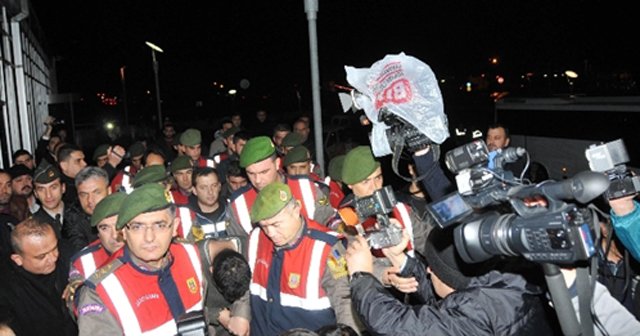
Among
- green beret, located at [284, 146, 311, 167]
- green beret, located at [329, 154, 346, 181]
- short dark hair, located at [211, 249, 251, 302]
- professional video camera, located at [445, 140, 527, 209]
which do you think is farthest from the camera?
green beret, located at [284, 146, 311, 167]

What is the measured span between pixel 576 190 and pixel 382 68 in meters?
2.25

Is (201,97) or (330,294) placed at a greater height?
(201,97)

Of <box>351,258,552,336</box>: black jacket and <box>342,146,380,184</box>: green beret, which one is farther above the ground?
<box>342,146,380,184</box>: green beret

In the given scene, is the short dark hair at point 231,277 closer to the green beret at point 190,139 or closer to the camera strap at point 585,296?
the camera strap at point 585,296

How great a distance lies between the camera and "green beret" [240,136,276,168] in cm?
529

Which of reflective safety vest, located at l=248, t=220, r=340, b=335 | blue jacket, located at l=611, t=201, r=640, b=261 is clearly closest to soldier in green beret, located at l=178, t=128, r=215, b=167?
reflective safety vest, located at l=248, t=220, r=340, b=335

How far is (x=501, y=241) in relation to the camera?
1.96 meters

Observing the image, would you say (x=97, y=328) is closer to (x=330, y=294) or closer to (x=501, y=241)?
(x=330, y=294)

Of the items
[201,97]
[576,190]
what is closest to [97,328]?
[576,190]

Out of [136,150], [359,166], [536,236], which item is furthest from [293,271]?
[136,150]

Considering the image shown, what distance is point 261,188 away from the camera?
5297mm

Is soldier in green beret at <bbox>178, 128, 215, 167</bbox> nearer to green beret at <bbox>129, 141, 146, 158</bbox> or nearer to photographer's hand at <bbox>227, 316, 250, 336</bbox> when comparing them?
green beret at <bbox>129, 141, 146, 158</bbox>

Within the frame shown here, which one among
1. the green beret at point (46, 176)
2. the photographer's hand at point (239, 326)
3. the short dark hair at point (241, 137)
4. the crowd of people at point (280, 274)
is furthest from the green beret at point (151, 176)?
the short dark hair at point (241, 137)

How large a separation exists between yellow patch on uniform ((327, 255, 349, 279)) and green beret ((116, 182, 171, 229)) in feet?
3.63
